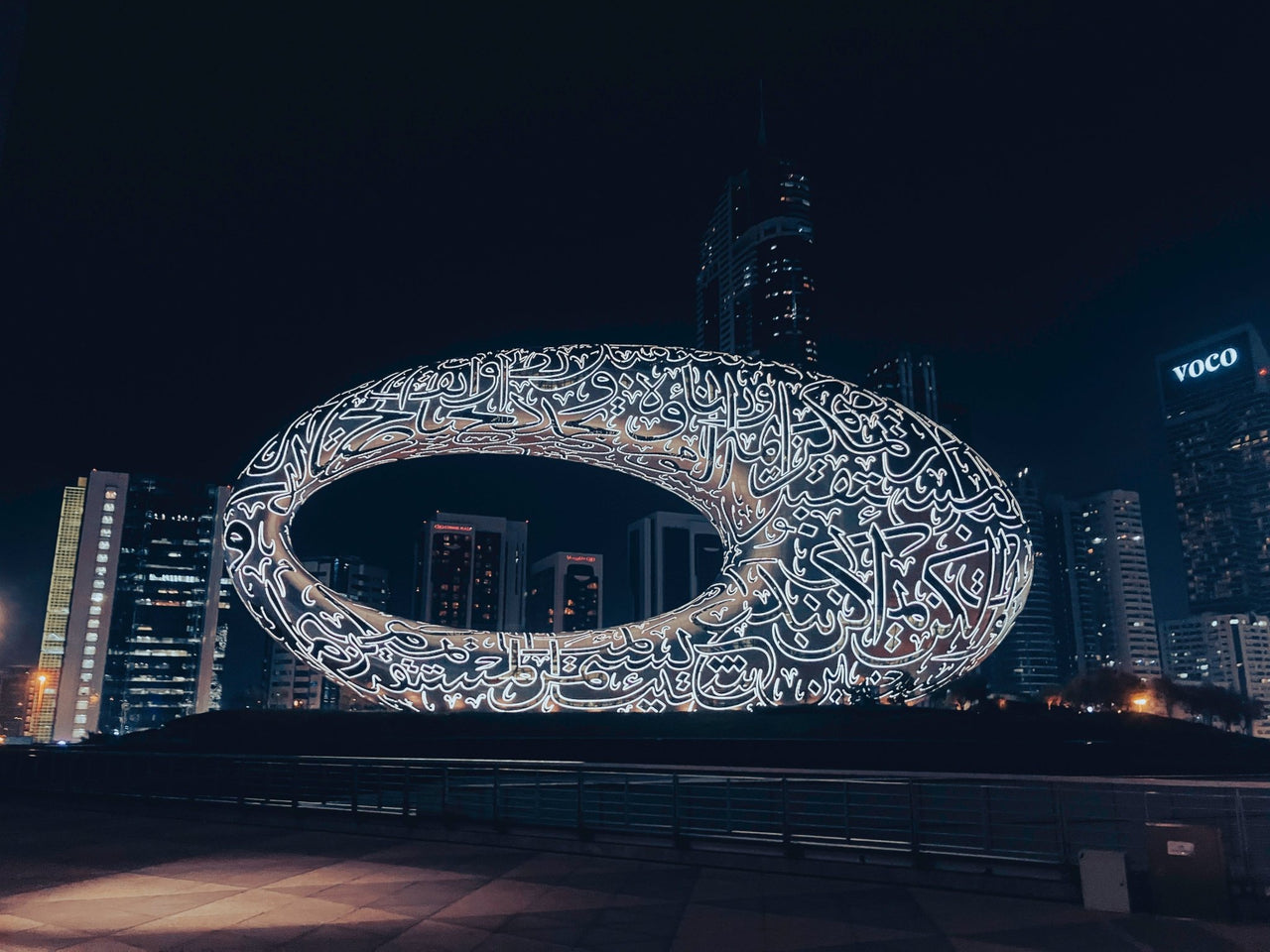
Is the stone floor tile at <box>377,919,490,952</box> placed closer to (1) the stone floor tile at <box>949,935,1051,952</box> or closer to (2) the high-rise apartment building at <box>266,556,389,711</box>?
(1) the stone floor tile at <box>949,935,1051,952</box>

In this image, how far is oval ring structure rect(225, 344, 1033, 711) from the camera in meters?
19.0

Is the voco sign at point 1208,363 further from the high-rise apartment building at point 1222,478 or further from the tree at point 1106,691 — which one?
the tree at point 1106,691

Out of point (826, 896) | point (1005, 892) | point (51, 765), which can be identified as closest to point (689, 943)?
point (826, 896)

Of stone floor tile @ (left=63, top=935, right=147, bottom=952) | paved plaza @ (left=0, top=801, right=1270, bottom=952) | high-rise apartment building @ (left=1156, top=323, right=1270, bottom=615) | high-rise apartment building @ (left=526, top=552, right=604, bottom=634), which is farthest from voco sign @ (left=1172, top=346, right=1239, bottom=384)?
stone floor tile @ (left=63, top=935, right=147, bottom=952)

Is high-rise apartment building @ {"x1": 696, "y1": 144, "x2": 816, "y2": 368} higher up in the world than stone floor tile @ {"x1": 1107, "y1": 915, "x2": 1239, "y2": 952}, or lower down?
higher up

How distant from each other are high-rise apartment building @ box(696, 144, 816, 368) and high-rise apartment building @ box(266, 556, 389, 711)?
2919 inches

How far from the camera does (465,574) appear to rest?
154 metres

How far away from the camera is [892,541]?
19.4 meters

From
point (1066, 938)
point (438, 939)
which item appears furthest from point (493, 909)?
point (1066, 938)

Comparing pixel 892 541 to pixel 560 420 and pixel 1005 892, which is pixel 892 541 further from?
pixel 1005 892

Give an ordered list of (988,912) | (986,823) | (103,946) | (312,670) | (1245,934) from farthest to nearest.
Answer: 1. (312,670)
2. (986,823)
3. (988,912)
4. (1245,934)
5. (103,946)

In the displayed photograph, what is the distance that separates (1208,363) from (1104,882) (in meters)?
149

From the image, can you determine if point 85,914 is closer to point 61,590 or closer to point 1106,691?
point 1106,691

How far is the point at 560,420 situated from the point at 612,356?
1907 millimetres
